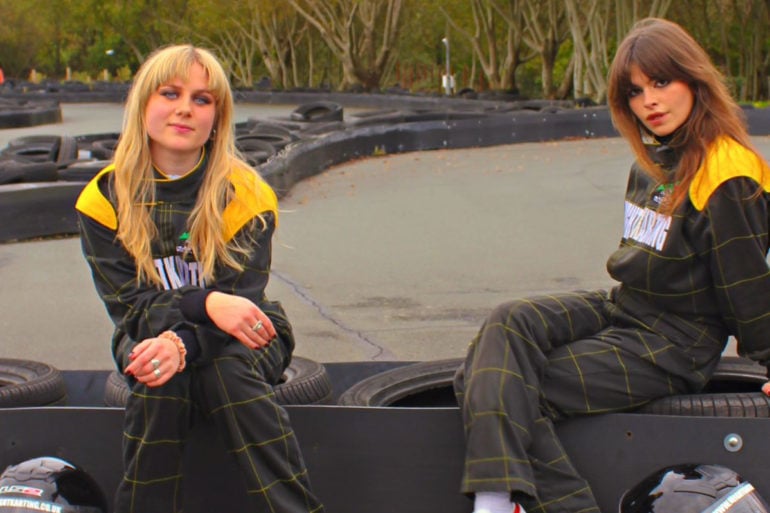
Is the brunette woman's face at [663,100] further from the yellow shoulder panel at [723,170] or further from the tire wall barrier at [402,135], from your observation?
the tire wall barrier at [402,135]

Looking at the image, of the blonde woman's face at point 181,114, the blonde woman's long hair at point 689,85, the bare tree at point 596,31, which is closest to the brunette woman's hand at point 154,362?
the blonde woman's face at point 181,114

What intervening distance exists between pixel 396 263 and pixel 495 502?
521 centimetres

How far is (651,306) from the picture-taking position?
3.21 meters

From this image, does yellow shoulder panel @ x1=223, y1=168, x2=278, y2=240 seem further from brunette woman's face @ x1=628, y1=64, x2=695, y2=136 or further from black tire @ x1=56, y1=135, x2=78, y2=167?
black tire @ x1=56, y1=135, x2=78, y2=167

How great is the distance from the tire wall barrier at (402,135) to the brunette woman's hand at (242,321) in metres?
6.66

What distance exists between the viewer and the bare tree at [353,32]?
1346 inches

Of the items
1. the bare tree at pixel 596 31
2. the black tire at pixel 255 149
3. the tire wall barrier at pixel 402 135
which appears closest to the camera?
the tire wall barrier at pixel 402 135

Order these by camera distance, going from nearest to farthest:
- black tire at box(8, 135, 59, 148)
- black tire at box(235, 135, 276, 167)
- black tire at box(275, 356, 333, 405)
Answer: black tire at box(275, 356, 333, 405) → black tire at box(235, 135, 276, 167) → black tire at box(8, 135, 59, 148)

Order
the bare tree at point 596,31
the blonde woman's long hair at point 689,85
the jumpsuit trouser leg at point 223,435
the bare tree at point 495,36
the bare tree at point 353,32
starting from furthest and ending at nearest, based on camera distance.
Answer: the bare tree at point 353,32 < the bare tree at point 495,36 < the bare tree at point 596,31 < the blonde woman's long hair at point 689,85 < the jumpsuit trouser leg at point 223,435

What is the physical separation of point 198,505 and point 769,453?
152 cm

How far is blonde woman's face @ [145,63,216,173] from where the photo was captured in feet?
10.8

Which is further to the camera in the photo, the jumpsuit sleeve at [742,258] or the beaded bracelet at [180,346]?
the jumpsuit sleeve at [742,258]

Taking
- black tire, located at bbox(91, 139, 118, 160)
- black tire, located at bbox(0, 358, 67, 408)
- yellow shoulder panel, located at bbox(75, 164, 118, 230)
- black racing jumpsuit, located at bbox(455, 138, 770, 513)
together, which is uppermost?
yellow shoulder panel, located at bbox(75, 164, 118, 230)

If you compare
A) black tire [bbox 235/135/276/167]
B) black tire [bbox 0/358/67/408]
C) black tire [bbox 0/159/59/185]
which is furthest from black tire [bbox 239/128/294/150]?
black tire [bbox 0/358/67/408]
